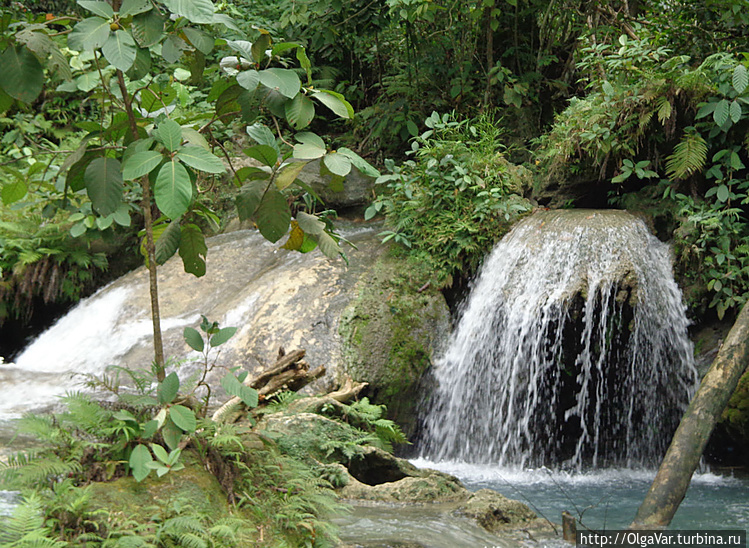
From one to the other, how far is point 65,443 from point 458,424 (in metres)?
4.44

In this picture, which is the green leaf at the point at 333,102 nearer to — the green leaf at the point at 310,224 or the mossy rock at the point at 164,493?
the green leaf at the point at 310,224

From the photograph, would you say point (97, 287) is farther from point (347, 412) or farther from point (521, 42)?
point (521, 42)

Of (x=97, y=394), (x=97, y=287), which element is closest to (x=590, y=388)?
(x=97, y=394)

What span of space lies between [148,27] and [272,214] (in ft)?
2.53

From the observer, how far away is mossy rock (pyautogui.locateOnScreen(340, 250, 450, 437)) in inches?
251

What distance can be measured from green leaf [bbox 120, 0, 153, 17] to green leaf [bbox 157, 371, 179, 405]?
1.33 m

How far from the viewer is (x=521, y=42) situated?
988 centimetres

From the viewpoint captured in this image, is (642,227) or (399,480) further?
(642,227)

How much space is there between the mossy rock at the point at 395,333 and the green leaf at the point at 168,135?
436cm

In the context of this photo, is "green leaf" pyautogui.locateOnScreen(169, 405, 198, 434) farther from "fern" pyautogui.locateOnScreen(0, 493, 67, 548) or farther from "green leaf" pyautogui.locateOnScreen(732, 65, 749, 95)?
"green leaf" pyautogui.locateOnScreen(732, 65, 749, 95)

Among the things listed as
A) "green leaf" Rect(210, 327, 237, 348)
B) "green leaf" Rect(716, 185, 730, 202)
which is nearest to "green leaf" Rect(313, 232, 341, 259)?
"green leaf" Rect(210, 327, 237, 348)

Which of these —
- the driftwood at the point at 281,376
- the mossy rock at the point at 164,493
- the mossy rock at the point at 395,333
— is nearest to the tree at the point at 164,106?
the mossy rock at the point at 164,493

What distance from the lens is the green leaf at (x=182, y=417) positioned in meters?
2.44

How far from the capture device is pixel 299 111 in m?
2.33
